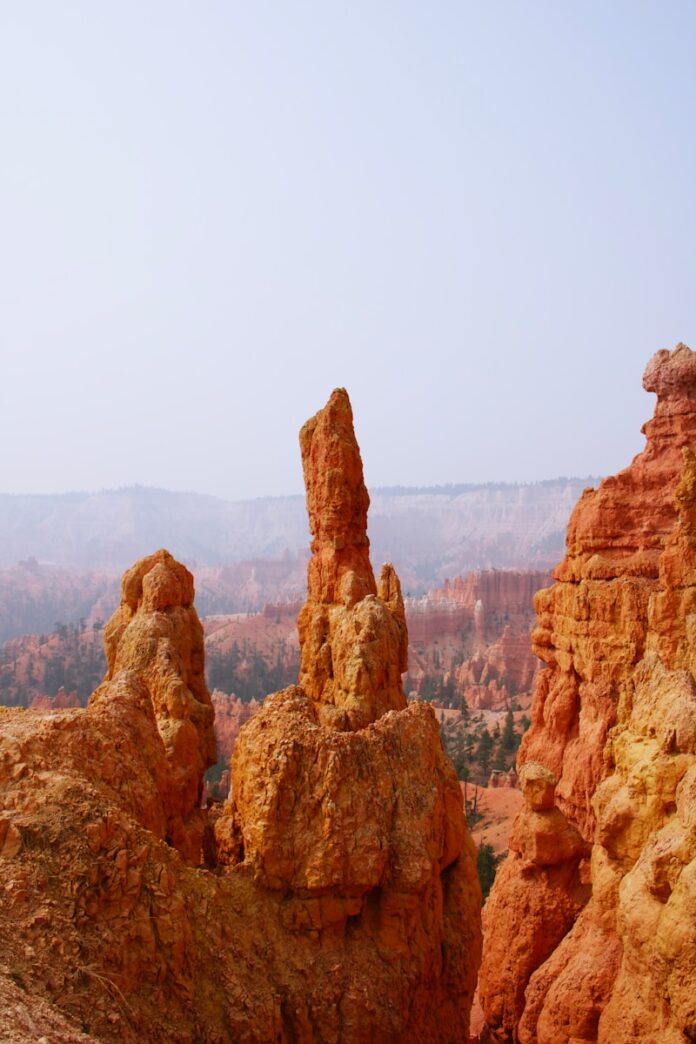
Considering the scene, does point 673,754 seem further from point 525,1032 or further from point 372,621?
point 372,621

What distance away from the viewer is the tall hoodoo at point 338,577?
1351 cm

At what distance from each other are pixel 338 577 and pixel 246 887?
9.35 m

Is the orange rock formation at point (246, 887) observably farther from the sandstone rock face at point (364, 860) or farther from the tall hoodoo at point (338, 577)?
the tall hoodoo at point (338, 577)

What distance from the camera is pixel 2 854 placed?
529cm

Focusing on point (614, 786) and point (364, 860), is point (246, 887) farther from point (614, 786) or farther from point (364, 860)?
point (614, 786)

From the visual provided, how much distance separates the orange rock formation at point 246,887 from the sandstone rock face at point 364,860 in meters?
0.01

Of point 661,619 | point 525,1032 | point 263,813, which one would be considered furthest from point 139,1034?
point 661,619

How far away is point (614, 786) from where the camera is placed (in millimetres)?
8594

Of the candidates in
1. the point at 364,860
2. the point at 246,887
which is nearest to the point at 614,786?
the point at 364,860

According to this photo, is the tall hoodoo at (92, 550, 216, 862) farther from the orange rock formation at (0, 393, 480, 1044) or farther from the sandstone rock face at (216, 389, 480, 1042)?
the sandstone rock face at (216, 389, 480, 1042)

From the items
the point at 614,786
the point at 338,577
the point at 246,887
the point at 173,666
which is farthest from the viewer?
the point at 338,577

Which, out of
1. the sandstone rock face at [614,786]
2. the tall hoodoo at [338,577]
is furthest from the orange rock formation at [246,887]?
the tall hoodoo at [338,577]

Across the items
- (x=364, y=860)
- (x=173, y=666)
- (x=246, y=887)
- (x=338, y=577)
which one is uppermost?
(x=338, y=577)

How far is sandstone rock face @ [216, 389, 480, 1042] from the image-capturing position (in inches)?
266
